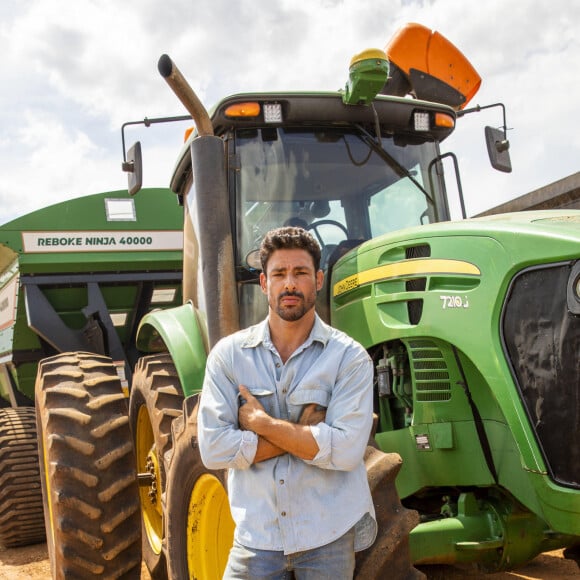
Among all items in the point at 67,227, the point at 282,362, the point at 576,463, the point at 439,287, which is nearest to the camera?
the point at 282,362

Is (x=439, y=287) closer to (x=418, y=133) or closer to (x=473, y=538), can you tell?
(x=473, y=538)

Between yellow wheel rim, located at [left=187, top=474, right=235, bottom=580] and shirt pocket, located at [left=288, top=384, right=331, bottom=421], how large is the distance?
1.12 metres

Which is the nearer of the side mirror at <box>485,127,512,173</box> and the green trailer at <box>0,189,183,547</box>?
the side mirror at <box>485,127,512,173</box>

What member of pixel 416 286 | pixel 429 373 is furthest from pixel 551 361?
pixel 416 286

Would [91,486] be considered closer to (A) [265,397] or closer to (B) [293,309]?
(A) [265,397]

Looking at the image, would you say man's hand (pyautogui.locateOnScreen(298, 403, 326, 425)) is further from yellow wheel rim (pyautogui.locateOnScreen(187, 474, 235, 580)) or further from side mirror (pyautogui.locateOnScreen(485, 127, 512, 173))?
side mirror (pyautogui.locateOnScreen(485, 127, 512, 173))

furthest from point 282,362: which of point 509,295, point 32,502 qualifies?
point 32,502

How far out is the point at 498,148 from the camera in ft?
13.5

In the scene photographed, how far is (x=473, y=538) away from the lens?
8.95 ft

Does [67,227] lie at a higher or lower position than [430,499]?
higher

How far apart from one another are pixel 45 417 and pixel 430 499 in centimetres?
213

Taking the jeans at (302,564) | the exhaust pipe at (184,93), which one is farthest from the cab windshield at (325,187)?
the jeans at (302,564)

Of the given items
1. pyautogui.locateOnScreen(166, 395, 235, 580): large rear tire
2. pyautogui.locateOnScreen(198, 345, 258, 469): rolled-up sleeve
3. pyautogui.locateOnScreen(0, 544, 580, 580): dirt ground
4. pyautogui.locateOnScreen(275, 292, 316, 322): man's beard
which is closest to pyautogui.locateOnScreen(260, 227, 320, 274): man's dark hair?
pyautogui.locateOnScreen(275, 292, 316, 322): man's beard

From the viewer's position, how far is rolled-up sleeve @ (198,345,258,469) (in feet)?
6.53
